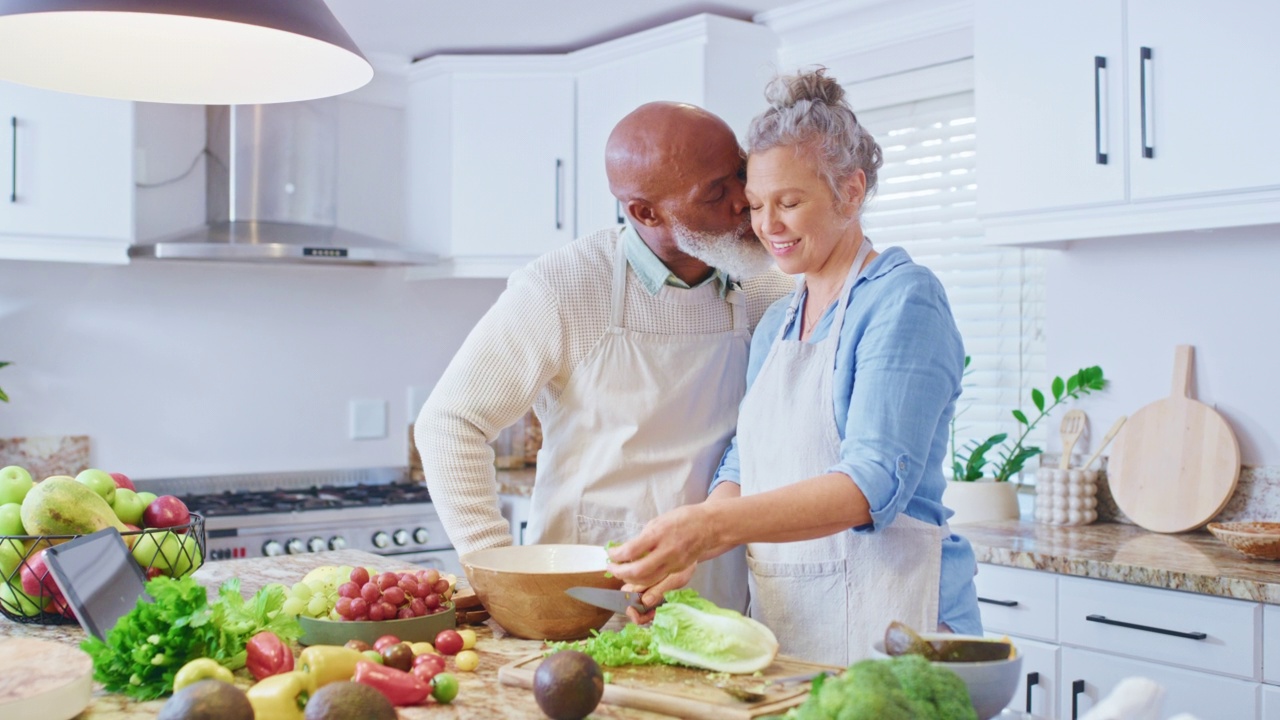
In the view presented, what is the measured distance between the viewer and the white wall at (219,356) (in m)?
3.90

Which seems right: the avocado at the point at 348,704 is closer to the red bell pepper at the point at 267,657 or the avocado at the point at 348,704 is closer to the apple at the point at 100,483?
the red bell pepper at the point at 267,657

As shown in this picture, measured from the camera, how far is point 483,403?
187cm

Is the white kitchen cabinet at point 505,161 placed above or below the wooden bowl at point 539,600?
above

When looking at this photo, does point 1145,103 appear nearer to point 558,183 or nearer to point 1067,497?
point 1067,497

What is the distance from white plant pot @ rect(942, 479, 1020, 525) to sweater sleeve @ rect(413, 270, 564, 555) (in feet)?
5.33

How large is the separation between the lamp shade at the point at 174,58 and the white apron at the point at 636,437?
0.55 m

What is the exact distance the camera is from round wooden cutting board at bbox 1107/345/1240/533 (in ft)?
9.49

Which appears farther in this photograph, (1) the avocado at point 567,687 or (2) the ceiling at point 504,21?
(2) the ceiling at point 504,21

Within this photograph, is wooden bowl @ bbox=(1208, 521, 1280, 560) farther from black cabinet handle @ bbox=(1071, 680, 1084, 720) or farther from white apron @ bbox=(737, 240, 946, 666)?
white apron @ bbox=(737, 240, 946, 666)

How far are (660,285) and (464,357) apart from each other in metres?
0.33

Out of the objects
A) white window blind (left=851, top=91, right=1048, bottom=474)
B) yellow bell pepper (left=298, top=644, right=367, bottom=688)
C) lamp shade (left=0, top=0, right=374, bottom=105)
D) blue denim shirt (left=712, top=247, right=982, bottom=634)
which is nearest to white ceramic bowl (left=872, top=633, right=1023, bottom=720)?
blue denim shirt (left=712, top=247, right=982, bottom=634)

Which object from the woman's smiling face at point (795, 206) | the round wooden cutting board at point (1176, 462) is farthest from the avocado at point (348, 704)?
the round wooden cutting board at point (1176, 462)

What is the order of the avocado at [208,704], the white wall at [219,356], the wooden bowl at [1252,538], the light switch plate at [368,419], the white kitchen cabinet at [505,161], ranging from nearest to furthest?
the avocado at [208,704]
the wooden bowl at [1252,538]
the white wall at [219,356]
the white kitchen cabinet at [505,161]
the light switch plate at [368,419]

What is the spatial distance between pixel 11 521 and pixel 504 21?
2517 mm
